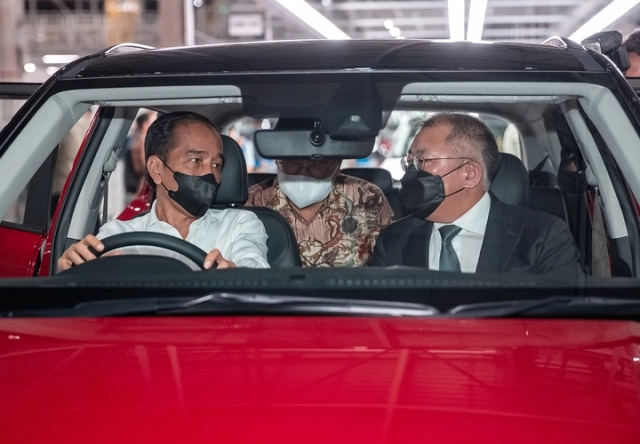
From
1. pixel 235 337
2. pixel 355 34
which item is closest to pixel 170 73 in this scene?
pixel 235 337

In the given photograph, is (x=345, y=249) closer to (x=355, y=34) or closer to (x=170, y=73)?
(x=170, y=73)

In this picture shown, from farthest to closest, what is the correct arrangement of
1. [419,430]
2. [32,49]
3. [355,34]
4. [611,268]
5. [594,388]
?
A: 1. [32,49]
2. [355,34]
3. [611,268]
4. [594,388]
5. [419,430]

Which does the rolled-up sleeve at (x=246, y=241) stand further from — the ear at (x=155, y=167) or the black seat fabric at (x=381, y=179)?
the black seat fabric at (x=381, y=179)

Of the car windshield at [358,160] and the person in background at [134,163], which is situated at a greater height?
the car windshield at [358,160]

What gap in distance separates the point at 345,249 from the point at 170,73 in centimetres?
140

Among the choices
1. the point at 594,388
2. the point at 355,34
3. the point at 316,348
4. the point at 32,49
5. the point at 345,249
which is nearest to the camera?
the point at 594,388

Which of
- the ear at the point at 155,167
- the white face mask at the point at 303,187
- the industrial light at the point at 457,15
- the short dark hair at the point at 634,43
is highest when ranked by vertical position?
the industrial light at the point at 457,15

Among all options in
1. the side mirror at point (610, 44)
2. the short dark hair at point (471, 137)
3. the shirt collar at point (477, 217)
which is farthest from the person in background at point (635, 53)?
the shirt collar at point (477, 217)

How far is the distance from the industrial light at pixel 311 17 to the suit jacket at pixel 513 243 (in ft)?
20.6

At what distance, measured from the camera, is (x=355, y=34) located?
2931cm

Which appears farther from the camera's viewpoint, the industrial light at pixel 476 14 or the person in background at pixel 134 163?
the person in background at pixel 134 163

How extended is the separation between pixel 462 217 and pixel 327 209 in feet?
3.29

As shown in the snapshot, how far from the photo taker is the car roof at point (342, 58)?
2.48 m

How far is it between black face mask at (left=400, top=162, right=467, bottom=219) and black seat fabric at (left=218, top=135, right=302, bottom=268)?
1.39 ft
